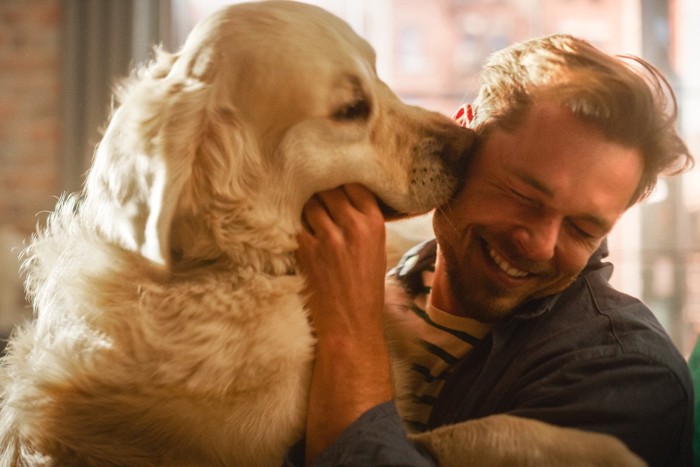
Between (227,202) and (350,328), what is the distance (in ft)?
1.08

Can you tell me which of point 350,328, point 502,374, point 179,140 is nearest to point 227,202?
point 179,140

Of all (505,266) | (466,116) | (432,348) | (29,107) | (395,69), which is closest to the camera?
(505,266)

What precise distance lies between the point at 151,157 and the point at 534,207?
73 centimetres

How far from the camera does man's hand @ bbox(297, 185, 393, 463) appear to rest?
120 centimetres

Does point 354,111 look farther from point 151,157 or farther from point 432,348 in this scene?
point 432,348

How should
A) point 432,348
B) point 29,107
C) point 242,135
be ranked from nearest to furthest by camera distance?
point 242,135
point 432,348
point 29,107

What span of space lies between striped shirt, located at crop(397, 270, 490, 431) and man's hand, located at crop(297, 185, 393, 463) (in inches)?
6.9

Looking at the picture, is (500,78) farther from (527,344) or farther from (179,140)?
(179,140)

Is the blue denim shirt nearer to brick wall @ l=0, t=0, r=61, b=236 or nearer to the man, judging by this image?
the man

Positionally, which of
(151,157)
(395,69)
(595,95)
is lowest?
(395,69)

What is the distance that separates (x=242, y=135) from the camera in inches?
49.4

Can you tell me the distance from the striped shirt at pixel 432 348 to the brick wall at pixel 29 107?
8.09 feet

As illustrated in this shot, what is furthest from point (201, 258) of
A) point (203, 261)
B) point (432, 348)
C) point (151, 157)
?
point (432, 348)

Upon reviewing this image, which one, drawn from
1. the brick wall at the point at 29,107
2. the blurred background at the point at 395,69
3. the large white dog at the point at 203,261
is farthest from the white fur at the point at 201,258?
the brick wall at the point at 29,107
